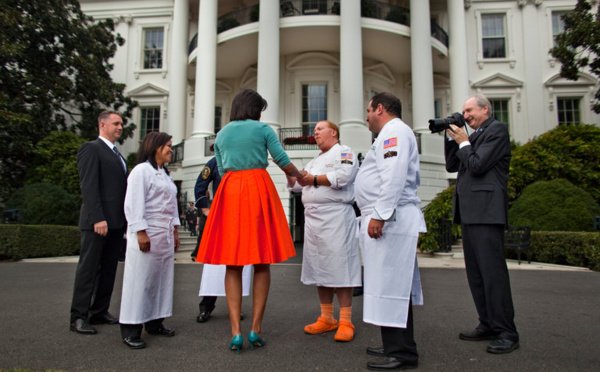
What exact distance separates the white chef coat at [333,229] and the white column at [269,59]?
40.2 feet

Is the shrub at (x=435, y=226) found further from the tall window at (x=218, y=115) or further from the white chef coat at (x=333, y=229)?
the tall window at (x=218, y=115)

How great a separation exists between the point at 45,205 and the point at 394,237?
42.8 feet

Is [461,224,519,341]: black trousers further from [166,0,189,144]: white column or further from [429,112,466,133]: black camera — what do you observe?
[166,0,189,144]: white column

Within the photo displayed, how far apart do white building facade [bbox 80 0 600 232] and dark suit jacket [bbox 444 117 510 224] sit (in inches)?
473

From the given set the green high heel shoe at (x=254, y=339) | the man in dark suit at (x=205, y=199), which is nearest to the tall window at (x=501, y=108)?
the man in dark suit at (x=205, y=199)

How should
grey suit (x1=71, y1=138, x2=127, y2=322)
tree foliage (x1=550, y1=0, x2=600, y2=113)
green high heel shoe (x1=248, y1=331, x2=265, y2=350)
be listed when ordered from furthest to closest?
tree foliage (x1=550, y1=0, x2=600, y2=113)
grey suit (x1=71, y1=138, x2=127, y2=322)
green high heel shoe (x1=248, y1=331, x2=265, y2=350)

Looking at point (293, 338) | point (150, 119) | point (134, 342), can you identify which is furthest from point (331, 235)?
point (150, 119)

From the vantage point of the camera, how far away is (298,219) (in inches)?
725

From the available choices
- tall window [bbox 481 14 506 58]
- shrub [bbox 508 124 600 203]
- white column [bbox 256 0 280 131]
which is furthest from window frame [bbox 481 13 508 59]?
white column [bbox 256 0 280 131]

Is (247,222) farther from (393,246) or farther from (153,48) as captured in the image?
(153,48)

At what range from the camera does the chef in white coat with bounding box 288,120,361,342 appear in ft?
12.6

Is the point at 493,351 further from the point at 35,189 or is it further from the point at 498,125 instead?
the point at 35,189

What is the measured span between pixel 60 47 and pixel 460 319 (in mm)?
19019

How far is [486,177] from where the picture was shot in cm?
350
